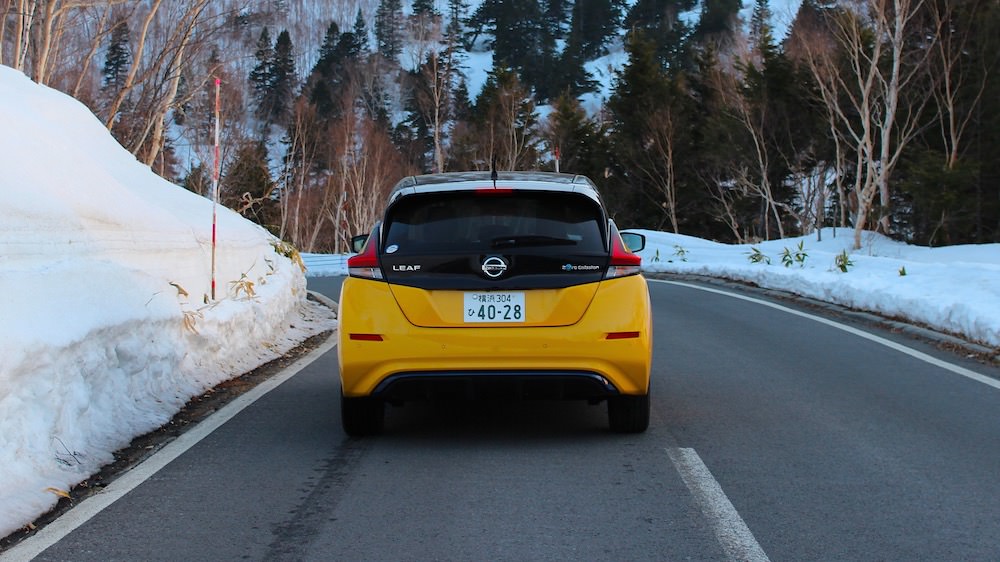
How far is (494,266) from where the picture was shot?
541 centimetres

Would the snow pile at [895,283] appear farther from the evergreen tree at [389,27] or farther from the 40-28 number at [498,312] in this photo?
the evergreen tree at [389,27]

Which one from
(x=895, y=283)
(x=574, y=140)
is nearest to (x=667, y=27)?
(x=574, y=140)

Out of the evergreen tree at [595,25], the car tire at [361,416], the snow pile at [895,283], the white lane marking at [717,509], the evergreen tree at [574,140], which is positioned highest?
the evergreen tree at [595,25]

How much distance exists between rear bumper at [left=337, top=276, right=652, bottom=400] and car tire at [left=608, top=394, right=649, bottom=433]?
32 cm

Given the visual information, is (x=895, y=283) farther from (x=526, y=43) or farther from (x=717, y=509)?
(x=526, y=43)

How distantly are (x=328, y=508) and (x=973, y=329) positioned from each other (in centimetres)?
785

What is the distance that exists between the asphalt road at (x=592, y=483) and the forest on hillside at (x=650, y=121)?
206cm

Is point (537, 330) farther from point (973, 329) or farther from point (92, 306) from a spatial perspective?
point (973, 329)

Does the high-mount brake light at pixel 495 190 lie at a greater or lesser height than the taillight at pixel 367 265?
greater

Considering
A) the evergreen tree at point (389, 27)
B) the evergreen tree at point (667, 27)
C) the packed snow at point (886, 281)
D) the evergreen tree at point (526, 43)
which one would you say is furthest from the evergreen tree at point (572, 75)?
the packed snow at point (886, 281)

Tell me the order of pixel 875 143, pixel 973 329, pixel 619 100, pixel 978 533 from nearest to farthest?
pixel 978 533, pixel 973 329, pixel 875 143, pixel 619 100

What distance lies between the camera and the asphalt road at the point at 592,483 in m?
3.93

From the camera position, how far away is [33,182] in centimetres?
853

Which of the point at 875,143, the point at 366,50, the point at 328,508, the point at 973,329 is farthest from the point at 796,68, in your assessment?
the point at 366,50
